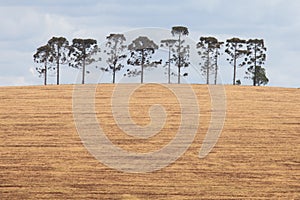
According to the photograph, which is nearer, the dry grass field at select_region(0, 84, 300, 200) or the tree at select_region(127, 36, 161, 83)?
the dry grass field at select_region(0, 84, 300, 200)

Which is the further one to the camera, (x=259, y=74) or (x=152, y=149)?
(x=259, y=74)

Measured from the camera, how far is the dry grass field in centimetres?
1570

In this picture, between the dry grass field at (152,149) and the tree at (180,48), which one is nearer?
the dry grass field at (152,149)

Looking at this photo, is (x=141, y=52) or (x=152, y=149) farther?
(x=141, y=52)

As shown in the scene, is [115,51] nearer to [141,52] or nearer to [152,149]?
[141,52]

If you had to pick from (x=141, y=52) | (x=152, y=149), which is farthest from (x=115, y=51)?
(x=152, y=149)

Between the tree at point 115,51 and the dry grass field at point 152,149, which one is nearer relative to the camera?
the dry grass field at point 152,149

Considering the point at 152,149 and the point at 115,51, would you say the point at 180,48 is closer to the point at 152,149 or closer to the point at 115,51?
the point at 115,51

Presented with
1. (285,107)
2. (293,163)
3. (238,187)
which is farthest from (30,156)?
(285,107)

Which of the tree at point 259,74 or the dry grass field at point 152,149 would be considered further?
the tree at point 259,74

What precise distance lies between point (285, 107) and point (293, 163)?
9.32 meters

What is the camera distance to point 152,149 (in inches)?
760

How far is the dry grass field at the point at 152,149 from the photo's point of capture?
1570 centimetres

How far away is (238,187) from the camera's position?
1605 cm
